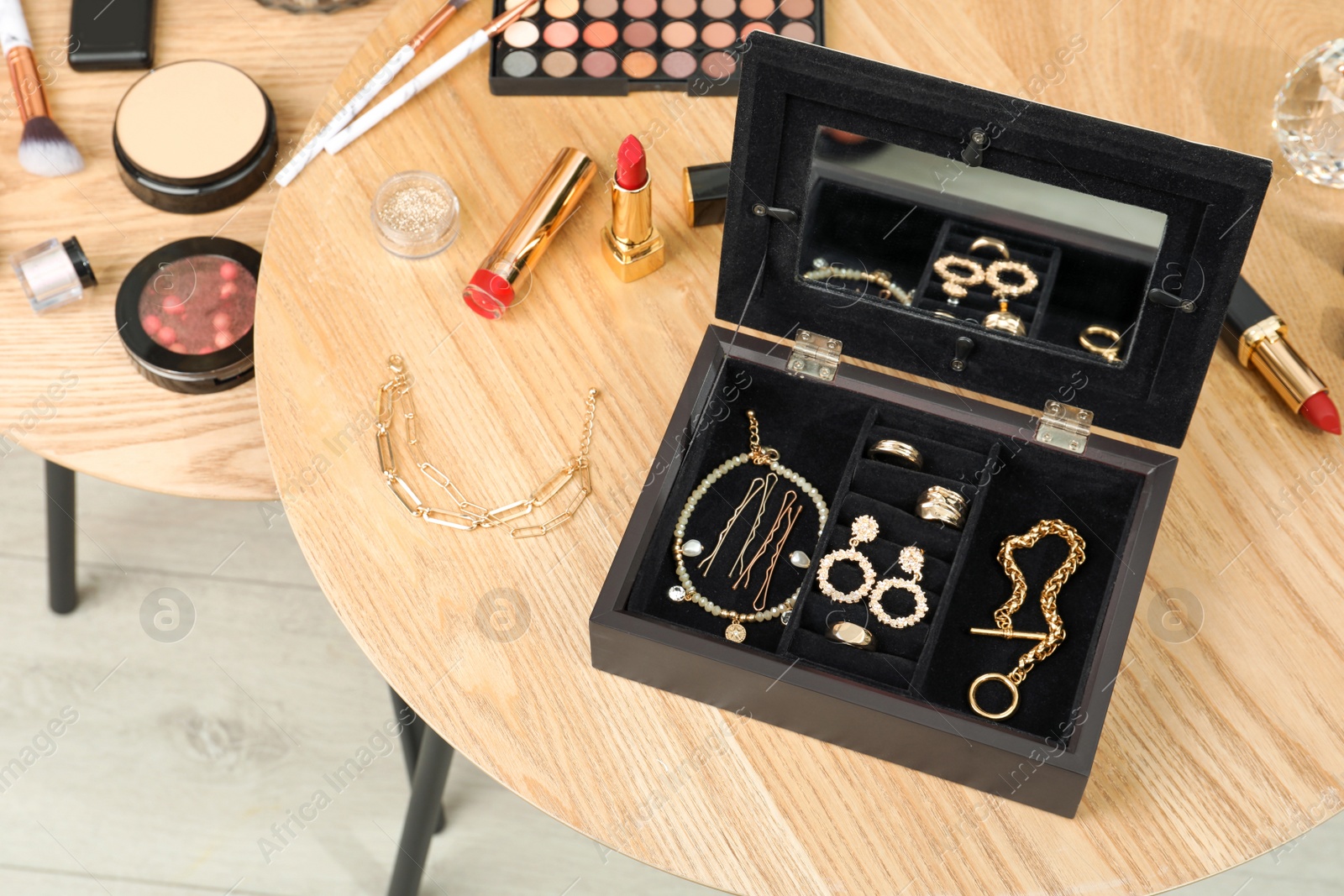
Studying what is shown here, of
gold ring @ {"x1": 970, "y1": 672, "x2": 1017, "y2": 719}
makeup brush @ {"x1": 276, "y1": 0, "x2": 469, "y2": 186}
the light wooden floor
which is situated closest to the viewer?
gold ring @ {"x1": 970, "y1": 672, "x2": 1017, "y2": 719}

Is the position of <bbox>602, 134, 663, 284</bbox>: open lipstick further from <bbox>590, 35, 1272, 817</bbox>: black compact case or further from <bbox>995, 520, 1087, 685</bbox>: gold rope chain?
<bbox>995, 520, 1087, 685</bbox>: gold rope chain

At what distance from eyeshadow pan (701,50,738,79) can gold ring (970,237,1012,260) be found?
391 mm

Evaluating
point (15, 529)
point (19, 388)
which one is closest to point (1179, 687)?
point (19, 388)

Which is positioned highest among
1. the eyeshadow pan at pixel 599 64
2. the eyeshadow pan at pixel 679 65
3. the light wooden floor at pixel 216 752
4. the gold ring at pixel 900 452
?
the eyeshadow pan at pixel 679 65

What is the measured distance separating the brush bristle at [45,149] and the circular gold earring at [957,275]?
106 centimetres

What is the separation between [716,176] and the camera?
1.30m

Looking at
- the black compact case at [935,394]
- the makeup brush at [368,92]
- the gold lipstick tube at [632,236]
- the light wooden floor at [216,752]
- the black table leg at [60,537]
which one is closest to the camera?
the black compact case at [935,394]

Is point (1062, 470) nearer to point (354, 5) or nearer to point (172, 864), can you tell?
point (354, 5)

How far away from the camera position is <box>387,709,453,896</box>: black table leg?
142 centimetres

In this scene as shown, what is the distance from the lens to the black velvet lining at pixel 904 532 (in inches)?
43.1

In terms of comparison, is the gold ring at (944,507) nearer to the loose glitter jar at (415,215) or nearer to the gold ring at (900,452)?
the gold ring at (900,452)

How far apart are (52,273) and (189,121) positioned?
244 millimetres

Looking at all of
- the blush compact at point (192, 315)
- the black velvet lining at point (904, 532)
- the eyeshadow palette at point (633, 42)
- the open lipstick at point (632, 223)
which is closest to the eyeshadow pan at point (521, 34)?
the eyeshadow palette at point (633, 42)

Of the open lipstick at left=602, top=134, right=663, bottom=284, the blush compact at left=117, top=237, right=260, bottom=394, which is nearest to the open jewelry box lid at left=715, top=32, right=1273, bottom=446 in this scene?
the open lipstick at left=602, top=134, right=663, bottom=284
